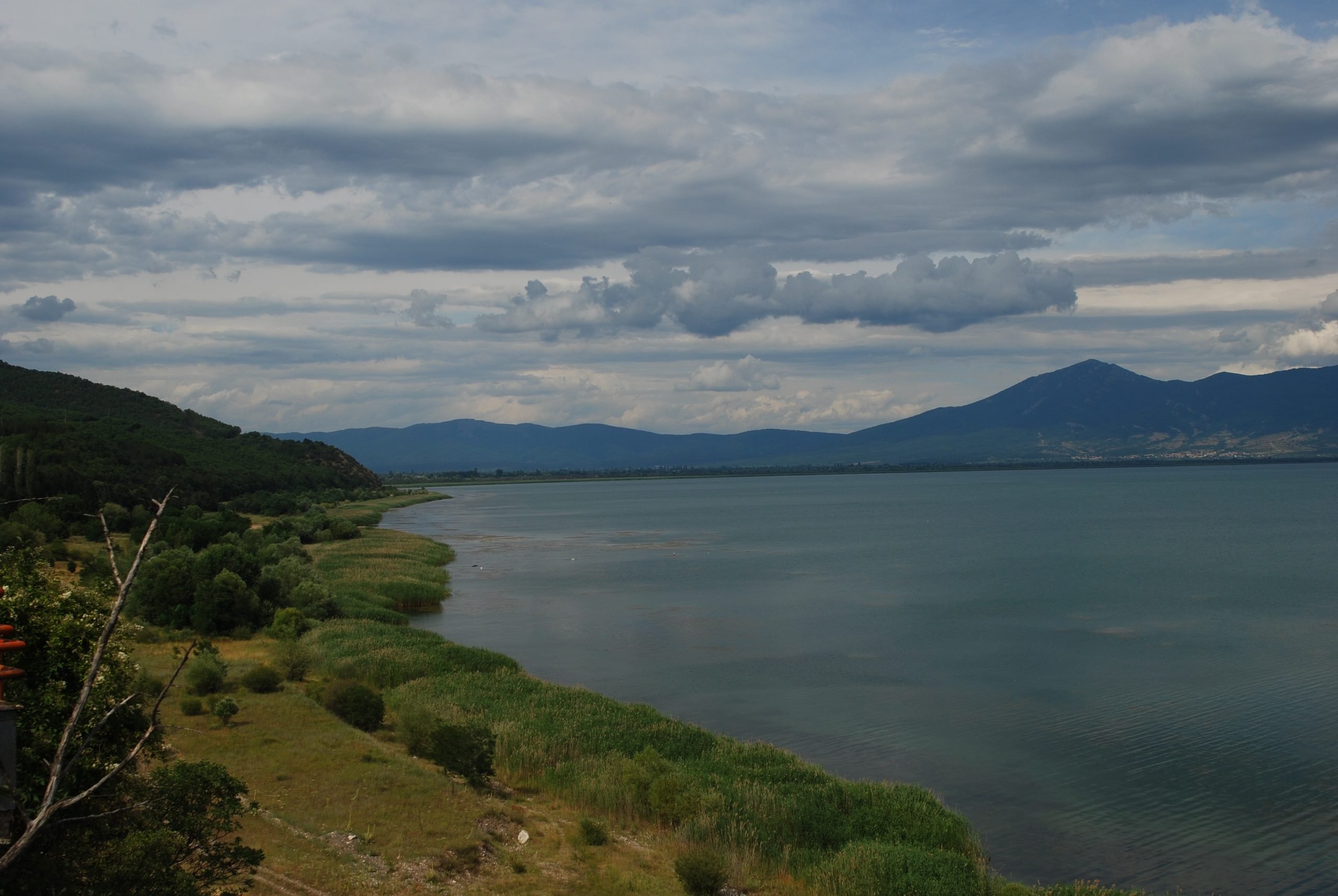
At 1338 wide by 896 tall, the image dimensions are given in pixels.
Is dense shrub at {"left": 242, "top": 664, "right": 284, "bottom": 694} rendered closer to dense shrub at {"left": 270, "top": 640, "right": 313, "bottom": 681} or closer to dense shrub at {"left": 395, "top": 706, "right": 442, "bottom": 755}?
dense shrub at {"left": 270, "top": 640, "right": 313, "bottom": 681}

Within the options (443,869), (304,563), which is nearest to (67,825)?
(443,869)

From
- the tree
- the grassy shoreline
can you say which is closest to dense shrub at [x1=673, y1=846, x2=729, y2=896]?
the grassy shoreline

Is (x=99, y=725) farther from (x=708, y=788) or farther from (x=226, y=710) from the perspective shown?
(x=226, y=710)

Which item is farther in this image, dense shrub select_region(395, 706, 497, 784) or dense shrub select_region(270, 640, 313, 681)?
dense shrub select_region(270, 640, 313, 681)

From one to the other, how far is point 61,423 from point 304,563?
5400cm

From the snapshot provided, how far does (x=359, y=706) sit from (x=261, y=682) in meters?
4.50

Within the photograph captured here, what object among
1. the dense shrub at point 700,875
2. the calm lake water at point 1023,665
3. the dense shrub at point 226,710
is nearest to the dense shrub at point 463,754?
the dense shrub at point 226,710

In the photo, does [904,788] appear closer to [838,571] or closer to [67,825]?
[67,825]

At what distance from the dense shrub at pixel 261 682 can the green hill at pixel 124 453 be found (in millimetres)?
7496

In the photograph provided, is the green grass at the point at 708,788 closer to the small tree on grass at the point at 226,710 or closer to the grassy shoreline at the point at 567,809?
the grassy shoreline at the point at 567,809

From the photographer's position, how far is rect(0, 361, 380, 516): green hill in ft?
235

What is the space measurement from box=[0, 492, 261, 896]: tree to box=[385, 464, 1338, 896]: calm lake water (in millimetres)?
15406

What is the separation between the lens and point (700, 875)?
17.8 meters

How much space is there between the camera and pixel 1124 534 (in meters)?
96.9
